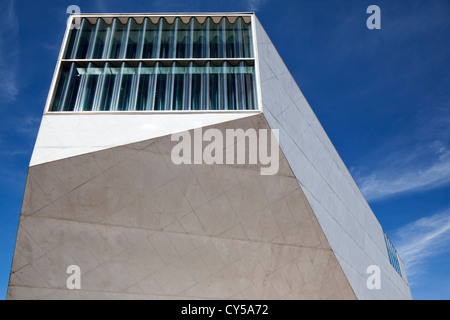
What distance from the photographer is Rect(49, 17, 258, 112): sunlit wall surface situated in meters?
14.3

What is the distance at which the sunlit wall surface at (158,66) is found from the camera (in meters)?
14.3

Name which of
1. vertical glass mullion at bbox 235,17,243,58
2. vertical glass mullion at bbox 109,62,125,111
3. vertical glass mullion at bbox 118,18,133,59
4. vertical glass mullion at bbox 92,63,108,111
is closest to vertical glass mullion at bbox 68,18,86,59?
vertical glass mullion at bbox 92,63,108,111

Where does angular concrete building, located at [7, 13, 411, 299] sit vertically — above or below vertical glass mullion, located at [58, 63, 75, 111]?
below

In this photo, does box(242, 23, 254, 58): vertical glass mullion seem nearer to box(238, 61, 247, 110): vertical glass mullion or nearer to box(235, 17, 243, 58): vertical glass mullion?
box(235, 17, 243, 58): vertical glass mullion

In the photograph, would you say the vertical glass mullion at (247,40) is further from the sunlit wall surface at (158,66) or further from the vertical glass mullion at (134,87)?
the vertical glass mullion at (134,87)

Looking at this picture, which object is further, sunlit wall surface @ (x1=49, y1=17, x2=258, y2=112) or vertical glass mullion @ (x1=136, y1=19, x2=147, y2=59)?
vertical glass mullion @ (x1=136, y1=19, x2=147, y2=59)

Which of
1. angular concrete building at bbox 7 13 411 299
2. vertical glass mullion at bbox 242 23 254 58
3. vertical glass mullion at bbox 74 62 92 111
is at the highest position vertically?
vertical glass mullion at bbox 242 23 254 58

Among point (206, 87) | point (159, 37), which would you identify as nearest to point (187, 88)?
A: point (206, 87)

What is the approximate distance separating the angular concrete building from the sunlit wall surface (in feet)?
0.20

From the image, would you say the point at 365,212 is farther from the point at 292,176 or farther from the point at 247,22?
the point at 247,22

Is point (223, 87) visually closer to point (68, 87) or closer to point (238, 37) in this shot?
point (238, 37)

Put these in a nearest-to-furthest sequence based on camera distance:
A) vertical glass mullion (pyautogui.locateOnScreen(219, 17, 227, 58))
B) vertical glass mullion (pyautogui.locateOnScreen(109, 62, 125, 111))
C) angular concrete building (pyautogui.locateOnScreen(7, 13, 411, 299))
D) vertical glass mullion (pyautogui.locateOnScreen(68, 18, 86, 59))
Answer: angular concrete building (pyautogui.locateOnScreen(7, 13, 411, 299))
vertical glass mullion (pyautogui.locateOnScreen(109, 62, 125, 111))
vertical glass mullion (pyautogui.locateOnScreen(68, 18, 86, 59))
vertical glass mullion (pyautogui.locateOnScreen(219, 17, 227, 58))

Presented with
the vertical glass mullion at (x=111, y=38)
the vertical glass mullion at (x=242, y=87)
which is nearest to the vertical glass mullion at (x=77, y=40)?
the vertical glass mullion at (x=111, y=38)
